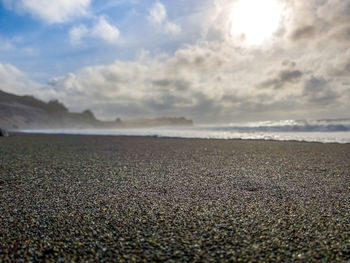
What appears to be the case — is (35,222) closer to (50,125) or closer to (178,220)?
(178,220)

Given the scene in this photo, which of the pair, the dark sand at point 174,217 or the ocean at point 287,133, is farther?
the ocean at point 287,133

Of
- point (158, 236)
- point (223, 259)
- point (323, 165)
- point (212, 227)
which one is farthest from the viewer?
point (323, 165)

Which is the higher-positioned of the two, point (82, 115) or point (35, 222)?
point (82, 115)

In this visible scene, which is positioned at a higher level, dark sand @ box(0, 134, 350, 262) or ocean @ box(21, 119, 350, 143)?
ocean @ box(21, 119, 350, 143)

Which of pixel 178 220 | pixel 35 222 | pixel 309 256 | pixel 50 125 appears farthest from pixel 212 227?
pixel 50 125

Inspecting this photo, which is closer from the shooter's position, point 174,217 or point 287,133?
point 174,217

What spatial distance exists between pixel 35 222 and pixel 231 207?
126 inches

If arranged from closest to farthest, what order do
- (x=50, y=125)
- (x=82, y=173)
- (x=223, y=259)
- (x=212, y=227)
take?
1. (x=223, y=259)
2. (x=212, y=227)
3. (x=82, y=173)
4. (x=50, y=125)

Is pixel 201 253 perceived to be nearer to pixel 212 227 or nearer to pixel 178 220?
pixel 212 227

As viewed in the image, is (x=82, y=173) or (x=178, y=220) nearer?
(x=178, y=220)

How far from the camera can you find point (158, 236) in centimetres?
289

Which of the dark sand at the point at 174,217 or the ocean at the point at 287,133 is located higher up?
the ocean at the point at 287,133

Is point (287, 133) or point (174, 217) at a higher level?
point (287, 133)

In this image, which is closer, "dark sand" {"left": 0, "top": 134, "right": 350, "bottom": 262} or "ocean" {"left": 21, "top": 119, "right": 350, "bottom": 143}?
"dark sand" {"left": 0, "top": 134, "right": 350, "bottom": 262}
